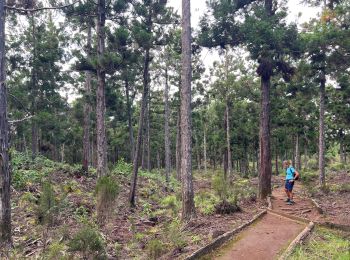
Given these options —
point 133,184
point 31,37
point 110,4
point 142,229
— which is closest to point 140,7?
point 110,4

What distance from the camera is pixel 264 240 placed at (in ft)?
26.5

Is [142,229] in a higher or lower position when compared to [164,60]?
lower

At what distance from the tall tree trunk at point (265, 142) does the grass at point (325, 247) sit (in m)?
5.60

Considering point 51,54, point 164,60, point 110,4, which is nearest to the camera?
point 110,4

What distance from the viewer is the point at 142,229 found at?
10633mm

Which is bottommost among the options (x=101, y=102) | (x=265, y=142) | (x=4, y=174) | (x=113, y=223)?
(x=113, y=223)

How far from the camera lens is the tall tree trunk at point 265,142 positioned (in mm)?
14680

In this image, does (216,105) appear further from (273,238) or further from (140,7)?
(273,238)

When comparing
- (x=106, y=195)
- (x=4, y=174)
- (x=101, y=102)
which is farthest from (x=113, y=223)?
(x=101, y=102)

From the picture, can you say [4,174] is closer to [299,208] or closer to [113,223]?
[113,223]

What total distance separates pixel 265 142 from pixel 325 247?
25.0ft

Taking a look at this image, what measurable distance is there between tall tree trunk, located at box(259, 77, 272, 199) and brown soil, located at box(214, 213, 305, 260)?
410 centimetres

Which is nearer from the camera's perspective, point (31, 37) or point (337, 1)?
point (337, 1)

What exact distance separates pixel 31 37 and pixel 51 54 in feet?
7.27
